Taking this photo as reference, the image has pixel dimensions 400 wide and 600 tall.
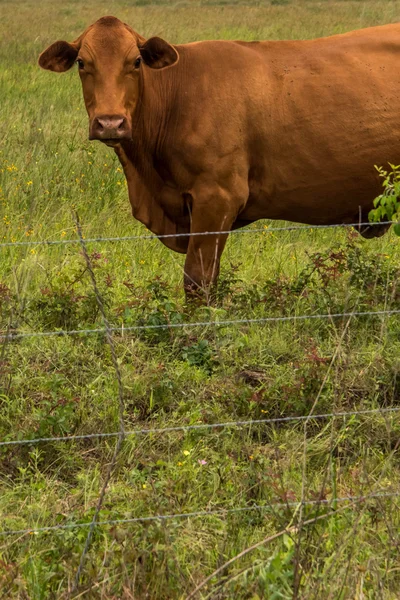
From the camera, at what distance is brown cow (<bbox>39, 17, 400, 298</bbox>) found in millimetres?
5715

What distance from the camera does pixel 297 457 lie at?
4227mm

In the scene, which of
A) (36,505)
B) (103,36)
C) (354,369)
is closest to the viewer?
(36,505)

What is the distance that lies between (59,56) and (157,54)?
59cm

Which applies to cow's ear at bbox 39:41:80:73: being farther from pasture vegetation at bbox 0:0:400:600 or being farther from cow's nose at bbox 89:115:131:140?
pasture vegetation at bbox 0:0:400:600

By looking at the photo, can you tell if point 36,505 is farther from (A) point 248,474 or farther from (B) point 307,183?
(B) point 307,183

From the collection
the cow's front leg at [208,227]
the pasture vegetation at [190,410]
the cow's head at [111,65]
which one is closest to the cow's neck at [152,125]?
the cow's head at [111,65]

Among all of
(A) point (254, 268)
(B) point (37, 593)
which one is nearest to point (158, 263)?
(A) point (254, 268)

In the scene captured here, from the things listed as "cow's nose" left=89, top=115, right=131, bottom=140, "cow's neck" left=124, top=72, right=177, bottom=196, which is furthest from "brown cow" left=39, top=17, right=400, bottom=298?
"cow's nose" left=89, top=115, right=131, bottom=140

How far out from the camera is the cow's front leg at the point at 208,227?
18.7 feet

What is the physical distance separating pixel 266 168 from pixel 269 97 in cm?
42

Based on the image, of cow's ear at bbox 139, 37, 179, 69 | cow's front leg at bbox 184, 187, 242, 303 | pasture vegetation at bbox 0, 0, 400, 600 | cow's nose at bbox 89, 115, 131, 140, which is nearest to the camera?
pasture vegetation at bbox 0, 0, 400, 600

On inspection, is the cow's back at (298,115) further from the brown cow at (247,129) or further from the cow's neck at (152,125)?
the cow's neck at (152,125)

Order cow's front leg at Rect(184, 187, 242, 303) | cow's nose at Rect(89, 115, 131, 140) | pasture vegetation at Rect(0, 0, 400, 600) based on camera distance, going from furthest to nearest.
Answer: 1. cow's front leg at Rect(184, 187, 242, 303)
2. cow's nose at Rect(89, 115, 131, 140)
3. pasture vegetation at Rect(0, 0, 400, 600)

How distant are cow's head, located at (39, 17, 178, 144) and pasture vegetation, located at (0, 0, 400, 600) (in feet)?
2.64
